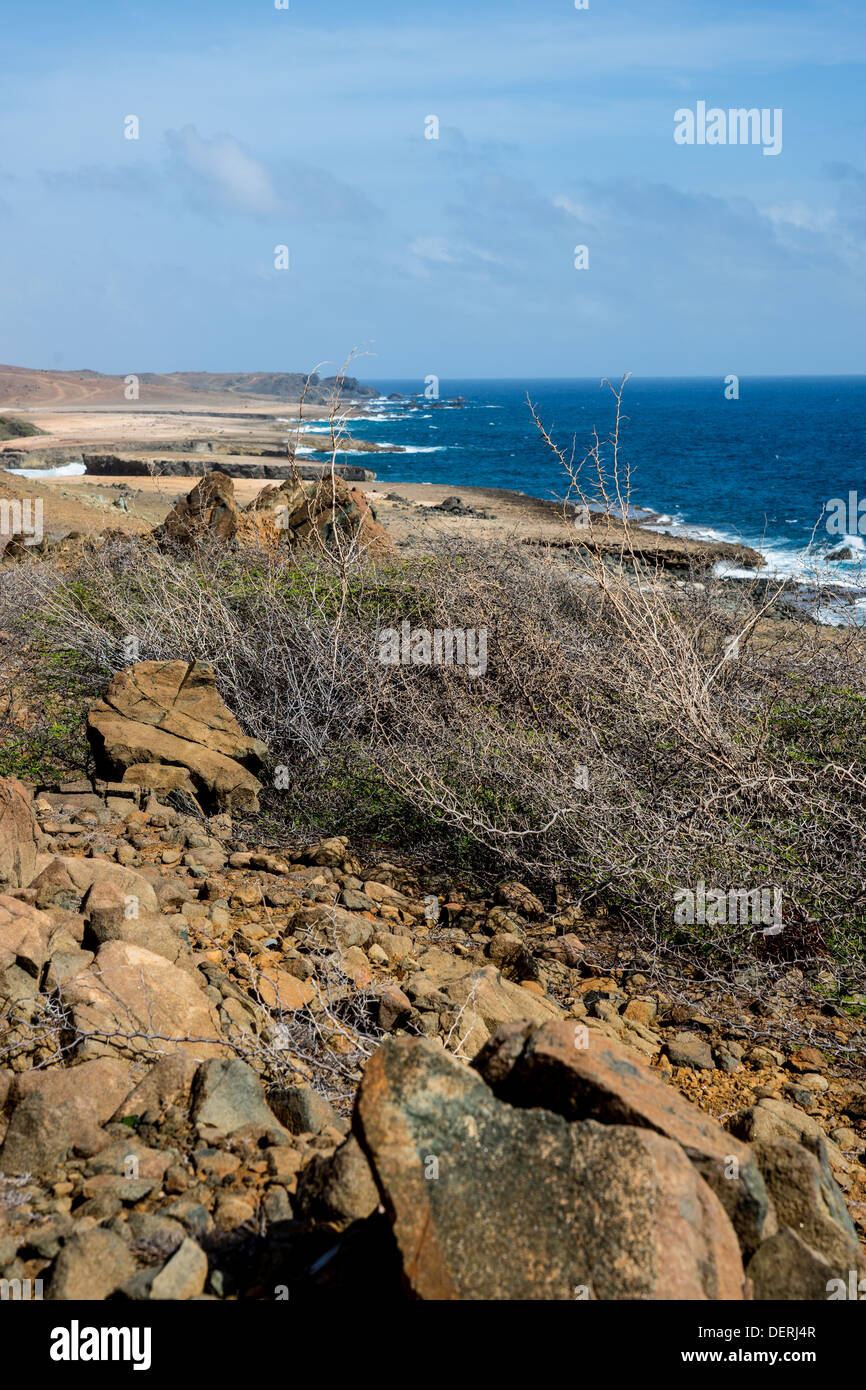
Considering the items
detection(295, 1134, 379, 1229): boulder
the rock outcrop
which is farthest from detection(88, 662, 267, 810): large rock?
detection(295, 1134, 379, 1229): boulder

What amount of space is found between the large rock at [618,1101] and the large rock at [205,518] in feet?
26.4

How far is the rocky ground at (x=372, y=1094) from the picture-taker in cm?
172

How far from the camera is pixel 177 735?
19.3ft

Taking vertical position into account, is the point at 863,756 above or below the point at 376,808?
above

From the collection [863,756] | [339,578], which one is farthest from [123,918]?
[339,578]

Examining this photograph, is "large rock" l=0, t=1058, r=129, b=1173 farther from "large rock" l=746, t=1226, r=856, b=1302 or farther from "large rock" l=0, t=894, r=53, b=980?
"large rock" l=746, t=1226, r=856, b=1302

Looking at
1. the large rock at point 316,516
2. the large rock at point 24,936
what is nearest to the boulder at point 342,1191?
the large rock at point 24,936

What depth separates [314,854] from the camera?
496 cm

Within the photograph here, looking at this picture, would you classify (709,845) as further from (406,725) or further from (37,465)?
(37,465)

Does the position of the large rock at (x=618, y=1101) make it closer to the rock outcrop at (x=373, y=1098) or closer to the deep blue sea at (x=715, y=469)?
the rock outcrop at (x=373, y=1098)

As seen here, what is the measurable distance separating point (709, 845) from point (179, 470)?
2964cm

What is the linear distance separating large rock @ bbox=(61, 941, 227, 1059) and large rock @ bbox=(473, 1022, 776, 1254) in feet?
4.09

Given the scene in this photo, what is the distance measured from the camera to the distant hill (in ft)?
308
